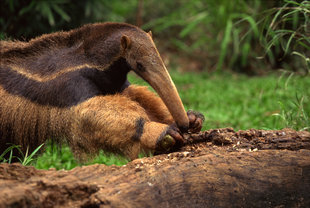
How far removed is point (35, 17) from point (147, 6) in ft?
17.9

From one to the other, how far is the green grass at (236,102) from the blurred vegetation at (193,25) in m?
0.62

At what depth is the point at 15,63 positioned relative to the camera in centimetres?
463

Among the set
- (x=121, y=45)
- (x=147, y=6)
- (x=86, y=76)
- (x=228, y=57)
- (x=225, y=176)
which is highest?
(x=121, y=45)

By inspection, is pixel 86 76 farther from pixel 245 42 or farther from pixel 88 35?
pixel 245 42

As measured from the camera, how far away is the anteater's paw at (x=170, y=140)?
353 cm

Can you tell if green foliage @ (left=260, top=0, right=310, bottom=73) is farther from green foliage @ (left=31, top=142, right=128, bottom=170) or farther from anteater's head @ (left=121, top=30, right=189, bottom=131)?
green foliage @ (left=31, top=142, right=128, bottom=170)

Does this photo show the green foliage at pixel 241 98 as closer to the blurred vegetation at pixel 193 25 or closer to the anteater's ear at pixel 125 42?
the blurred vegetation at pixel 193 25

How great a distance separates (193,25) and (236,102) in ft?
10.4

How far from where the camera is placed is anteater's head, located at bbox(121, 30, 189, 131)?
3836 millimetres

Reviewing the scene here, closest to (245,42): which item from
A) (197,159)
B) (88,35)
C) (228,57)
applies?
(228,57)

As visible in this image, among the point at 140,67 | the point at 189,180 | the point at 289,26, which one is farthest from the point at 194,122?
the point at 289,26

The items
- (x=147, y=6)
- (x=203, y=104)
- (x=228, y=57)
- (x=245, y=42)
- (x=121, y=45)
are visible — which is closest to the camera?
(x=121, y=45)

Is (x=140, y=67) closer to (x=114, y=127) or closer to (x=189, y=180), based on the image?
(x=114, y=127)

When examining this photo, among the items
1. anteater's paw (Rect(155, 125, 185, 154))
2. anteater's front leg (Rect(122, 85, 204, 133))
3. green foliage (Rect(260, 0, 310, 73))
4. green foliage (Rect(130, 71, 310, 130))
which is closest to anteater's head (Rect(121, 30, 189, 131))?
anteater's paw (Rect(155, 125, 185, 154))
